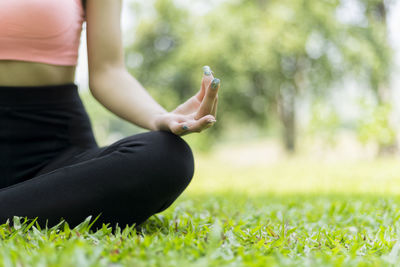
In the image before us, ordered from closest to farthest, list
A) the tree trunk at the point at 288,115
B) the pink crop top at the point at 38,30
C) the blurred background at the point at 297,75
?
1. the pink crop top at the point at 38,30
2. the blurred background at the point at 297,75
3. the tree trunk at the point at 288,115

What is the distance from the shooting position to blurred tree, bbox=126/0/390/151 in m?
14.4

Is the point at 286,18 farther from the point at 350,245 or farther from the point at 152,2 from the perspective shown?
the point at 350,245

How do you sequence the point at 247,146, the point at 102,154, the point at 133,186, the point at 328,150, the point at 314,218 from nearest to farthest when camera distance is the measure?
the point at 133,186 → the point at 102,154 → the point at 314,218 → the point at 328,150 → the point at 247,146

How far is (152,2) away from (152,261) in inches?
977

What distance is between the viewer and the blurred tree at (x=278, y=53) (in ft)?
47.1

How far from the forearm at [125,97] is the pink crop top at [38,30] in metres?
0.19

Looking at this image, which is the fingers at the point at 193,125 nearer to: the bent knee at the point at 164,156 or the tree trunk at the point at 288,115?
the bent knee at the point at 164,156

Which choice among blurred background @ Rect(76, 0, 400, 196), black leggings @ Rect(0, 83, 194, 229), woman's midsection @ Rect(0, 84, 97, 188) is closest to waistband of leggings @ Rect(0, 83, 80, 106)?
woman's midsection @ Rect(0, 84, 97, 188)

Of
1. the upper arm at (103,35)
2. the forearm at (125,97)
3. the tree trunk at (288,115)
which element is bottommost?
the tree trunk at (288,115)

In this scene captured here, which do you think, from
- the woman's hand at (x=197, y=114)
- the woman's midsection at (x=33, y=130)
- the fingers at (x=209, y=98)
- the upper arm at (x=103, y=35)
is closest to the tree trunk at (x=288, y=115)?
the upper arm at (x=103, y=35)

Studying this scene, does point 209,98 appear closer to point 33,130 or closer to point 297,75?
point 33,130

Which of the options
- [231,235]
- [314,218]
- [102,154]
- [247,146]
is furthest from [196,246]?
[247,146]

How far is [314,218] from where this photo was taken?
8.00ft

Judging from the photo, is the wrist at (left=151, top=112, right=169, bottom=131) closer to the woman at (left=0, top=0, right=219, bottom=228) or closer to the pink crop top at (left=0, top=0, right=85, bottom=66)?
the woman at (left=0, top=0, right=219, bottom=228)
